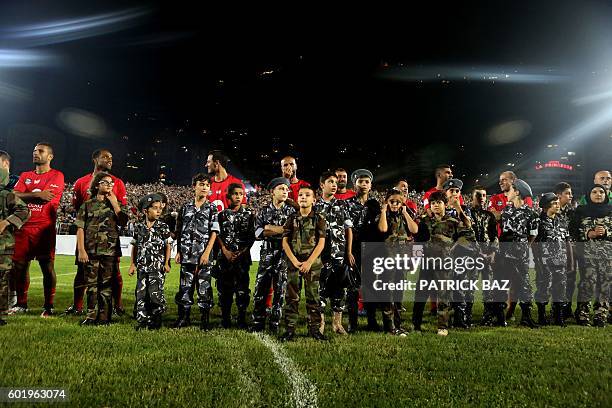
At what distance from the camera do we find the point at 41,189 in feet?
20.6

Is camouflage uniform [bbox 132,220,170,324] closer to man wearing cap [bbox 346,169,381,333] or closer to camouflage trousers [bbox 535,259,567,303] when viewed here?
man wearing cap [bbox 346,169,381,333]

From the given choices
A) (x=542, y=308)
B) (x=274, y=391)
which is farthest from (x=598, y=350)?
(x=274, y=391)

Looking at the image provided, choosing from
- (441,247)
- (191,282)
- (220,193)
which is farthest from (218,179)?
(441,247)

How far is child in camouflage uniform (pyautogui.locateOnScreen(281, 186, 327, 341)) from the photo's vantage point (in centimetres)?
491

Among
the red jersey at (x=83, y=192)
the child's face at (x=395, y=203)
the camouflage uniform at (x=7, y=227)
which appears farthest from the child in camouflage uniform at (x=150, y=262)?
the child's face at (x=395, y=203)

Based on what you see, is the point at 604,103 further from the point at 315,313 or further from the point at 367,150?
the point at 315,313

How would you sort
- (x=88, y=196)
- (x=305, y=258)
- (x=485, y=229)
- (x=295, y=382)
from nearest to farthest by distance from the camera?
(x=295, y=382) < (x=305, y=258) < (x=88, y=196) < (x=485, y=229)

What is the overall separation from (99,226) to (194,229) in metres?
1.46

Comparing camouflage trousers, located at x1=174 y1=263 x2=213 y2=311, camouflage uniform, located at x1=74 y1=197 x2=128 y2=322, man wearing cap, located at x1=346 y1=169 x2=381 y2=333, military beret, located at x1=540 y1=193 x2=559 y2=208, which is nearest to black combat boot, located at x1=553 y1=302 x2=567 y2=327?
military beret, located at x1=540 y1=193 x2=559 y2=208

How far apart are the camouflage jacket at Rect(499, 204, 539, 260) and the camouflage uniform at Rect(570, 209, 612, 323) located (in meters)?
1.01

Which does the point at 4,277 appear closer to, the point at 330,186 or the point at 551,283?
the point at 330,186

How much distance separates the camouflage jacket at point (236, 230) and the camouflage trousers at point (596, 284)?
5.48 m

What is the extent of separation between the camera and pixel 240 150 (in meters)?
47.8

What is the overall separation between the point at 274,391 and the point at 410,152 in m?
40.6
